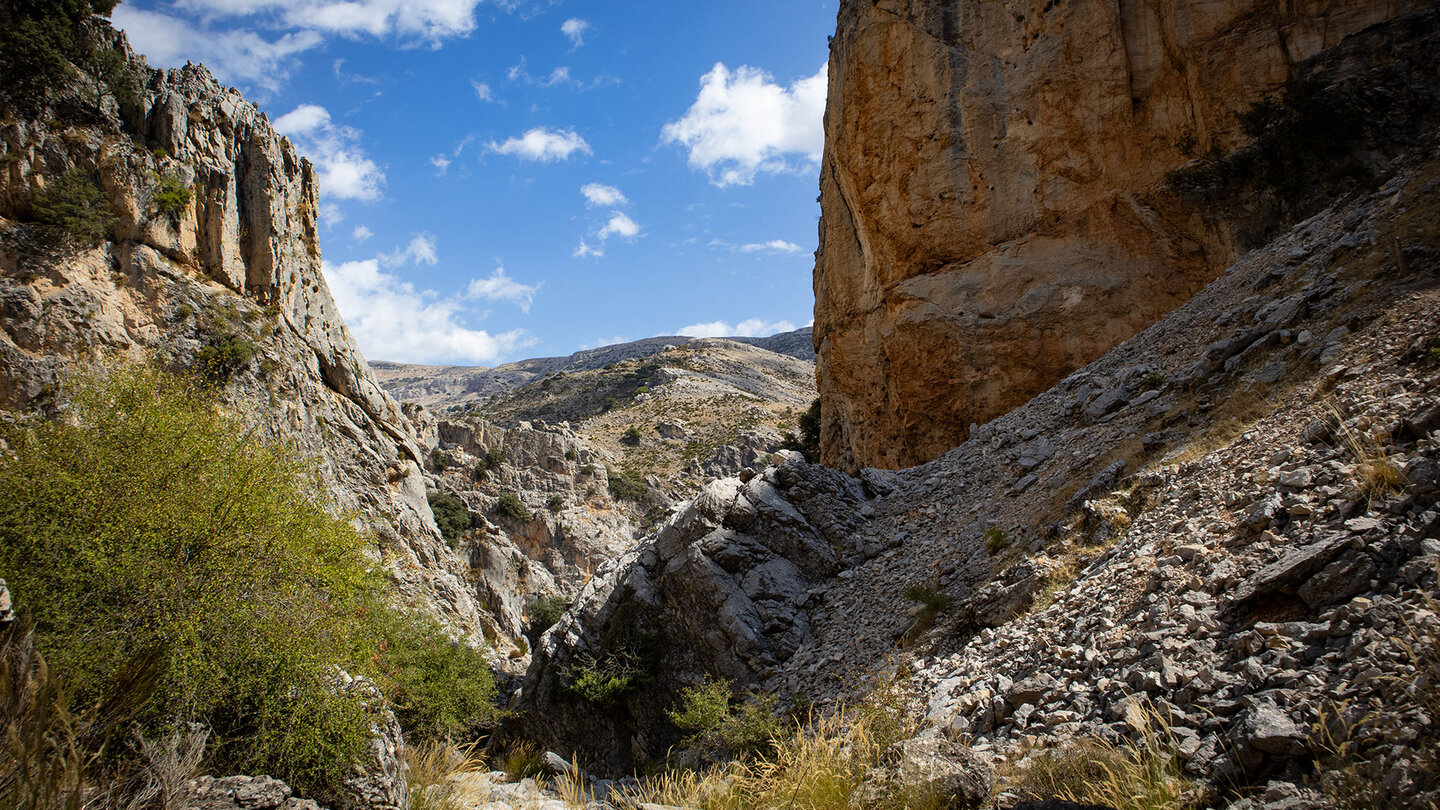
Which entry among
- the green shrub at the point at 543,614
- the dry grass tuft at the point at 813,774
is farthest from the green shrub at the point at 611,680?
the green shrub at the point at 543,614

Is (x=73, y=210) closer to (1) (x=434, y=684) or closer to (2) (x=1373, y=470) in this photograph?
(1) (x=434, y=684)

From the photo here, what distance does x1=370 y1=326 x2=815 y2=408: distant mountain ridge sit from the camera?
132 metres

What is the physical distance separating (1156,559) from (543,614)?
90.7 ft

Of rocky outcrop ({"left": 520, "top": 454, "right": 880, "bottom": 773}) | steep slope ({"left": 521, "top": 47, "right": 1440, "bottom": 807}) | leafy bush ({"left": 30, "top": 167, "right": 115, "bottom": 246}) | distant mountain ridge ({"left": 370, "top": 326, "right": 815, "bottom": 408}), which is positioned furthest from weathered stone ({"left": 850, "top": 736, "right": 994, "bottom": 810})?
distant mountain ridge ({"left": 370, "top": 326, "right": 815, "bottom": 408})

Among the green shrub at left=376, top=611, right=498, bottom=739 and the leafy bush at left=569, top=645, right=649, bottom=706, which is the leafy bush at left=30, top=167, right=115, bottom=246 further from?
the leafy bush at left=569, top=645, right=649, bottom=706

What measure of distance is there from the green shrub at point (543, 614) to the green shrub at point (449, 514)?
17.9 ft

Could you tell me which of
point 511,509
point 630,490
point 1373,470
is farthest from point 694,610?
point 630,490

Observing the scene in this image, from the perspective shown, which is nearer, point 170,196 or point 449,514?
point 170,196

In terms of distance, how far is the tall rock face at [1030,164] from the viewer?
1648cm

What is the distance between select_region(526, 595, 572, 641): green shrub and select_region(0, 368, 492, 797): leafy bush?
22.7 m

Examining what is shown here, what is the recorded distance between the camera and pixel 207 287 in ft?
83.6

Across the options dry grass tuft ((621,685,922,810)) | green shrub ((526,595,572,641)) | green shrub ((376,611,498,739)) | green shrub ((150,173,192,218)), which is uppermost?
green shrub ((150,173,192,218))

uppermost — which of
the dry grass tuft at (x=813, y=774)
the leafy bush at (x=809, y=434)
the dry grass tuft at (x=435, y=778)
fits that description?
the leafy bush at (x=809, y=434)

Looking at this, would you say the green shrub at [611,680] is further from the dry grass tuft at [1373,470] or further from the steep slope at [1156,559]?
the dry grass tuft at [1373,470]
